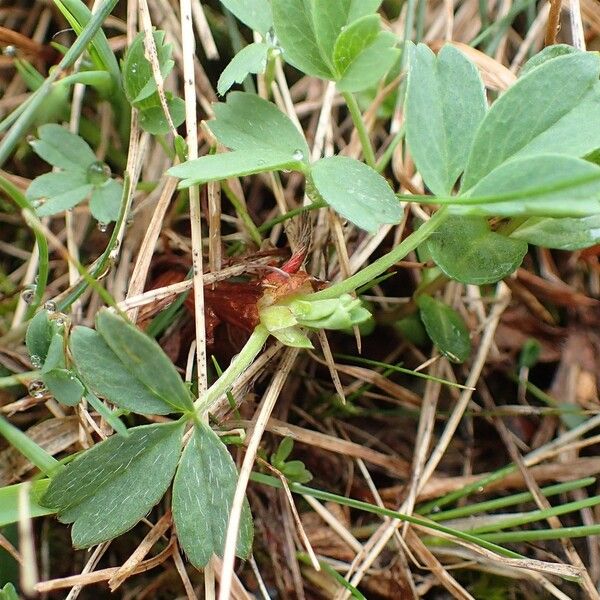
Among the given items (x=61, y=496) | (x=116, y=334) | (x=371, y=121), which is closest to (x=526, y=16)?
(x=371, y=121)

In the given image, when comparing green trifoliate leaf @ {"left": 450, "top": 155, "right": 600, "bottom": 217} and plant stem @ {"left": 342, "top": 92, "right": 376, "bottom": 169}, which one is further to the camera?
plant stem @ {"left": 342, "top": 92, "right": 376, "bottom": 169}

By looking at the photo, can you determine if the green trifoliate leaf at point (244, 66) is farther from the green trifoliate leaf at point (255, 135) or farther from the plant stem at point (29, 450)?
the plant stem at point (29, 450)

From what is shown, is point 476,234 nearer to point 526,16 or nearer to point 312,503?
point 312,503

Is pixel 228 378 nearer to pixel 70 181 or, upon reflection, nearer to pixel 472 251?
pixel 472 251

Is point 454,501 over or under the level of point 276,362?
under

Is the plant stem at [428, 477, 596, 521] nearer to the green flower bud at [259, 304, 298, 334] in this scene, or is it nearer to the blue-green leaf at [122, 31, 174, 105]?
the green flower bud at [259, 304, 298, 334]

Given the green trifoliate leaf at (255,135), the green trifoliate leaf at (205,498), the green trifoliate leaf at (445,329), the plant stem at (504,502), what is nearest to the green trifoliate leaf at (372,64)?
the green trifoliate leaf at (255,135)

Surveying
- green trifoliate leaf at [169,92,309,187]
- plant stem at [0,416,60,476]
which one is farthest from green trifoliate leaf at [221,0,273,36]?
plant stem at [0,416,60,476]
